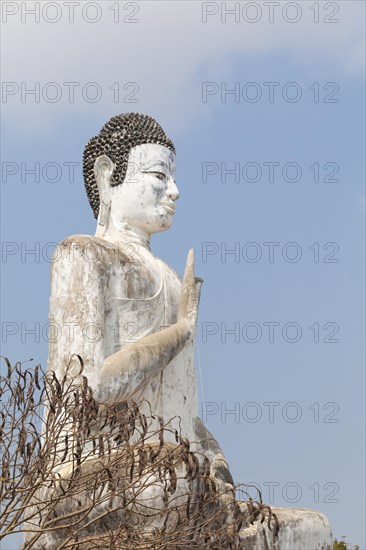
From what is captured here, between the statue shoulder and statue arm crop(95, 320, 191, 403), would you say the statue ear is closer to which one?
the statue shoulder

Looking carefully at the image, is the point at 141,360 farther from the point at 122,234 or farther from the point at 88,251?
the point at 122,234

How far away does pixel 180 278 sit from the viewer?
8.88m

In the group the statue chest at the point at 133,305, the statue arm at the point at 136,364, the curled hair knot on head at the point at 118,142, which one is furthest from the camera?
the curled hair knot on head at the point at 118,142

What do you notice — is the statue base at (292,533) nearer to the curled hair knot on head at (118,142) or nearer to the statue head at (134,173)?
the statue head at (134,173)

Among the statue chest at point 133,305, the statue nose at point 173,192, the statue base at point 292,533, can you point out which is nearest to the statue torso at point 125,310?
the statue chest at point 133,305

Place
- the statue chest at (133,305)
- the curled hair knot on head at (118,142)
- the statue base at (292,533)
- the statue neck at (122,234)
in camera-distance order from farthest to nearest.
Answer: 1. the curled hair knot on head at (118,142)
2. the statue neck at (122,234)
3. the statue chest at (133,305)
4. the statue base at (292,533)

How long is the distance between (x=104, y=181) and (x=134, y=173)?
0.80 ft

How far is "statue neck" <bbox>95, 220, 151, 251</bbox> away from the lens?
336 inches

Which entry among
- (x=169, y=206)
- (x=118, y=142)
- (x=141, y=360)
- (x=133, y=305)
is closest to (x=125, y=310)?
(x=133, y=305)

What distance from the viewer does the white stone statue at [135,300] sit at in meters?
7.75

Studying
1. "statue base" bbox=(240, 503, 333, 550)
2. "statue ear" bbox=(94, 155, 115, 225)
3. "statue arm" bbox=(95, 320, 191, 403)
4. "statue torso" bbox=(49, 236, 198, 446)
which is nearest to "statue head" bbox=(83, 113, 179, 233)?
"statue ear" bbox=(94, 155, 115, 225)

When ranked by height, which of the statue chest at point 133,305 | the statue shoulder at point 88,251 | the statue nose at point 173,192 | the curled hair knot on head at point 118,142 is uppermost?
the curled hair knot on head at point 118,142

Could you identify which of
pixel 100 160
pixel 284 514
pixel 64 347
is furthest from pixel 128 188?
pixel 284 514

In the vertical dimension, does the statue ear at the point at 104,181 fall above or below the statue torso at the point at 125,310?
above
